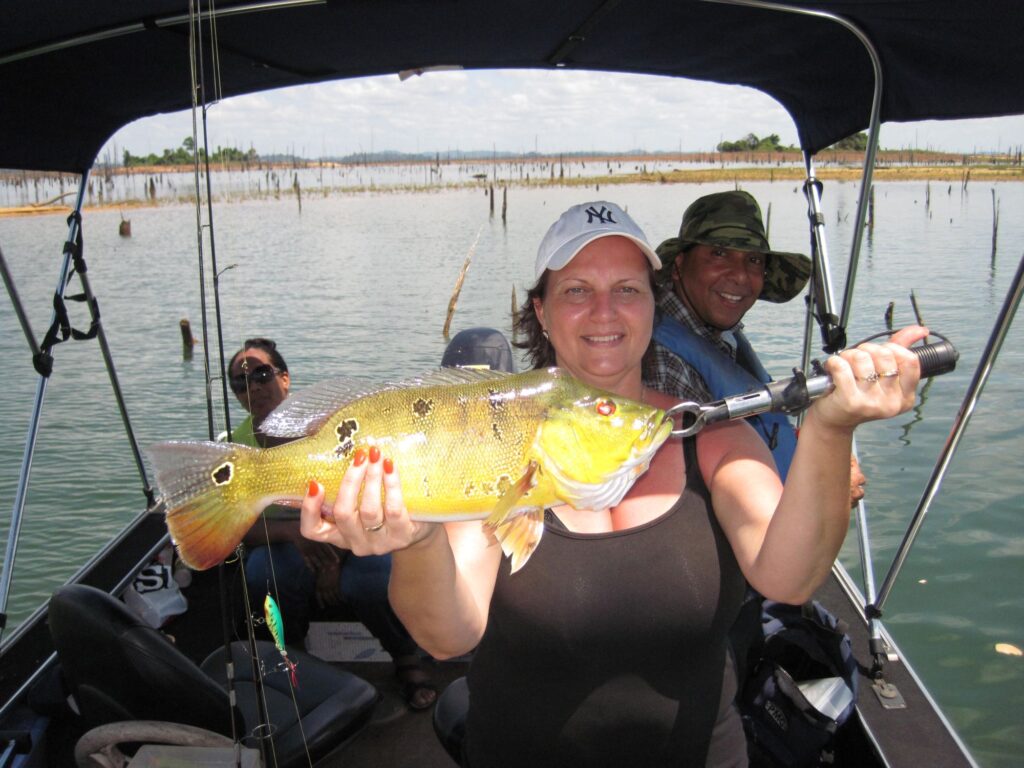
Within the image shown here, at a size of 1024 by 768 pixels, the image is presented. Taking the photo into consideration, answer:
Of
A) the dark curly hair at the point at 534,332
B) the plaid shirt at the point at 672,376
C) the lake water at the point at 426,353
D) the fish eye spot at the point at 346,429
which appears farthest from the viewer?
the lake water at the point at 426,353

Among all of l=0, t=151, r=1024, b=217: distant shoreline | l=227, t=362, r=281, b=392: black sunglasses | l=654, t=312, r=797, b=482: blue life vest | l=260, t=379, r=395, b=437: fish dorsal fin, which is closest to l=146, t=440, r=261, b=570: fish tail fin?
l=260, t=379, r=395, b=437: fish dorsal fin

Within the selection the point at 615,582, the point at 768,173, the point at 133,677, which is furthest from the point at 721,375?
the point at 768,173

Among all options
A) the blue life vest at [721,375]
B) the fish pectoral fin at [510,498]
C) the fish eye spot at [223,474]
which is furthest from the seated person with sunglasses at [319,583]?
the fish pectoral fin at [510,498]

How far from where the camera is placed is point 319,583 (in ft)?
15.5

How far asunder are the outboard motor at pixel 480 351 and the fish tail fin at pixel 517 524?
2.01m

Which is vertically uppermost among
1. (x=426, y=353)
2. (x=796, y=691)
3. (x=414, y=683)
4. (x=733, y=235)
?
(x=733, y=235)

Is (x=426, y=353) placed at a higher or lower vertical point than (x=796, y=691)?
lower

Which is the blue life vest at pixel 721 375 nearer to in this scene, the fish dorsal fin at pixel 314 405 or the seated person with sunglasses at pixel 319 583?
the fish dorsal fin at pixel 314 405

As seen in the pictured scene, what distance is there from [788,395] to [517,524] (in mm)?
722

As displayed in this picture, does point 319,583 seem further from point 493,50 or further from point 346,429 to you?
point 493,50

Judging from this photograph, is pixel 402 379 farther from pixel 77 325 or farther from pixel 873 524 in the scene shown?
pixel 77 325

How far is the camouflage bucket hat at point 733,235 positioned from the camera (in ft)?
12.9

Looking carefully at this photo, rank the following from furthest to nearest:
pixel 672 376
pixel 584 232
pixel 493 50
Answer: pixel 493 50, pixel 672 376, pixel 584 232

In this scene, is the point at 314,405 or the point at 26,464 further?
the point at 26,464
